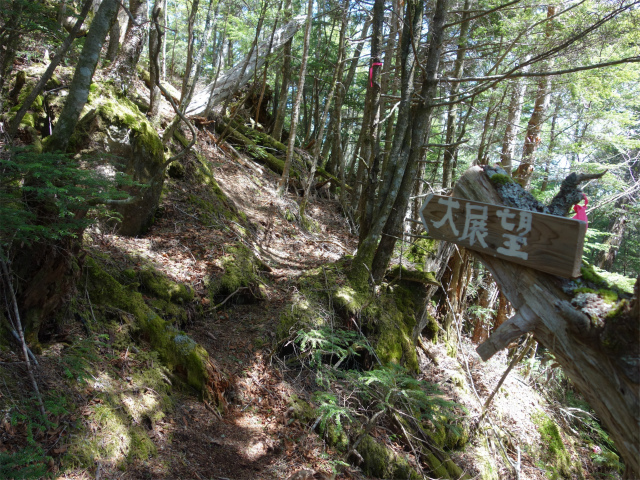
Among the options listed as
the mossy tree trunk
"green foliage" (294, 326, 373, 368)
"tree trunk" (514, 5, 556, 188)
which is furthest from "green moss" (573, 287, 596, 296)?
"tree trunk" (514, 5, 556, 188)

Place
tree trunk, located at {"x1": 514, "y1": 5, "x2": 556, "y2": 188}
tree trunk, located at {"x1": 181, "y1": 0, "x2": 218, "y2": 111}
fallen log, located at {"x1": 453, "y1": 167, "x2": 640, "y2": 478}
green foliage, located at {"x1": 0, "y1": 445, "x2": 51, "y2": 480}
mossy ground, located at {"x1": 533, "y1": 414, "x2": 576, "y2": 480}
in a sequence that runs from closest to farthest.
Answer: fallen log, located at {"x1": 453, "y1": 167, "x2": 640, "y2": 478} → green foliage, located at {"x1": 0, "y1": 445, "x2": 51, "y2": 480} → mossy ground, located at {"x1": 533, "y1": 414, "x2": 576, "y2": 480} → tree trunk, located at {"x1": 181, "y1": 0, "x2": 218, "y2": 111} → tree trunk, located at {"x1": 514, "y1": 5, "x2": 556, "y2": 188}

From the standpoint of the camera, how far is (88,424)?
2.93 metres

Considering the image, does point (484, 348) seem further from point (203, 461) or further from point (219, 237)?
point (219, 237)

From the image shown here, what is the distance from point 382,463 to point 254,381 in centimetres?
162

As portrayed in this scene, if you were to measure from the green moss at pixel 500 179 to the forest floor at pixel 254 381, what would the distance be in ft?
9.01

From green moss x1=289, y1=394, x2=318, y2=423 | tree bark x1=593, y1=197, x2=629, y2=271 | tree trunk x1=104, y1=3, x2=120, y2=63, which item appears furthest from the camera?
tree bark x1=593, y1=197, x2=629, y2=271

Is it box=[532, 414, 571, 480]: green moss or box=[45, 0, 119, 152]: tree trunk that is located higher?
box=[45, 0, 119, 152]: tree trunk

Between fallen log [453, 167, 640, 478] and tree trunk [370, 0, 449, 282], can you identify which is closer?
fallen log [453, 167, 640, 478]

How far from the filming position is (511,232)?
7.44 feet

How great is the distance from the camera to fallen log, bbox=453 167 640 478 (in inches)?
→ 72.0

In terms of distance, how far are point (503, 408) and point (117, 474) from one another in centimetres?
561

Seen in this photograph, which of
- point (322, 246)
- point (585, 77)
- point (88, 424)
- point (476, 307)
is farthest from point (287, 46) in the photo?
point (88, 424)

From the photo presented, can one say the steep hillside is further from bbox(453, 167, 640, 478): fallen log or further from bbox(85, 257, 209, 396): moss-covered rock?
bbox(453, 167, 640, 478): fallen log

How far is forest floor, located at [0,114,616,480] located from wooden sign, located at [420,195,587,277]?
2.36 m
